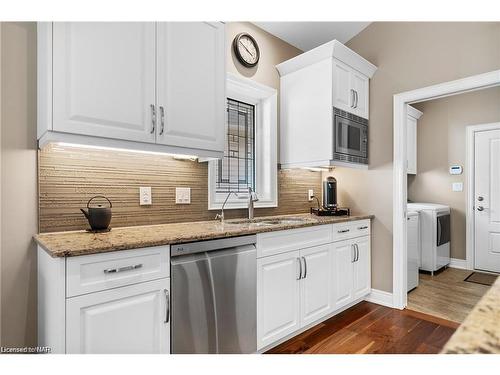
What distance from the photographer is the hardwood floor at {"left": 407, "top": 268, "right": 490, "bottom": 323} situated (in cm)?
283

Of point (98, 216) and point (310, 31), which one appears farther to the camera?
point (310, 31)

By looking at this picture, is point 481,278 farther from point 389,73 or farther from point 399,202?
point 389,73

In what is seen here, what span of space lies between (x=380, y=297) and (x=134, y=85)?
2.93m

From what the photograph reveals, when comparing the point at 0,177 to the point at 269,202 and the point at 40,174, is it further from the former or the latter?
the point at 269,202

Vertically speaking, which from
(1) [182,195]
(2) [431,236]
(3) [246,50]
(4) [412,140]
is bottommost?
(2) [431,236]

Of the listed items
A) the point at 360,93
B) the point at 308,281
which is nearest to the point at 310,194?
the point at 360,93

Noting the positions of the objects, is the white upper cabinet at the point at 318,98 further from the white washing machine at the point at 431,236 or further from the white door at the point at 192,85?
the white washing machine at the point at 431,236

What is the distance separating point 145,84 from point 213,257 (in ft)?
3.58

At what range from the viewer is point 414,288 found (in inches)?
136

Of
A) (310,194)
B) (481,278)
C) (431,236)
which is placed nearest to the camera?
(310,194)

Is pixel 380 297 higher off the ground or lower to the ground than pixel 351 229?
lower

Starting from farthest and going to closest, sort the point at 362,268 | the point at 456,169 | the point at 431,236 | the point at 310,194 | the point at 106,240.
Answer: the point at 456,169 < the point at 431,236 < the point at 310,194 < the point at 362,268 < the point at 106,240

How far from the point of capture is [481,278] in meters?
3.90

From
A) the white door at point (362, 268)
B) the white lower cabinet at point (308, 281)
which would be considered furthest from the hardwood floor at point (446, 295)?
the white lower cabinet at point (308, 281)
